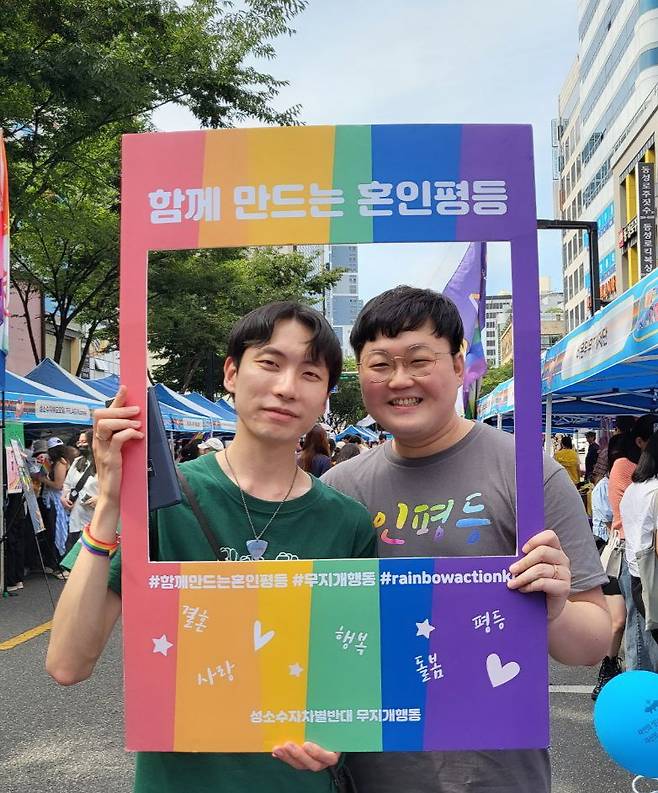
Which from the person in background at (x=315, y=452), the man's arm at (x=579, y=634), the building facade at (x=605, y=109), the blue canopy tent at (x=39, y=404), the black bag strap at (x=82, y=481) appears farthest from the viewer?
the building facade at (x=605, y=109)

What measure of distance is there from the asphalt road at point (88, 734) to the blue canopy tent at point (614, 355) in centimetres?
183

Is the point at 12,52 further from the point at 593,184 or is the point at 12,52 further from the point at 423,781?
the point at 593,184

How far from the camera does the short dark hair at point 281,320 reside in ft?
5.08

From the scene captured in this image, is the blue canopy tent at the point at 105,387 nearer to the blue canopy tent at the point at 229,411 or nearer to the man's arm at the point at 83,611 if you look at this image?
the blue canopy tent at the point at 229,411

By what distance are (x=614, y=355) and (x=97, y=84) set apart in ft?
21.3

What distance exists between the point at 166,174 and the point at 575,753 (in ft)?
12.1

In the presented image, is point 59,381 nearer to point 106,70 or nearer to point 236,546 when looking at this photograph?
point 106,70

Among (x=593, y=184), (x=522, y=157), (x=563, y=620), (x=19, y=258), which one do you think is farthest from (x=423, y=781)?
(x=593, y=184)

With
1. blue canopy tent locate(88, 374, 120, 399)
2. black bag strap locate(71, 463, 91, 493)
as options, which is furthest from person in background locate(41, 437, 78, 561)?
blue canopy tent locate(88, 374, 120, 399)

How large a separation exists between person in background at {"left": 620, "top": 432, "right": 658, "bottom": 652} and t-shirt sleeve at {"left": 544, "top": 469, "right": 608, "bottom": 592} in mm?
2798

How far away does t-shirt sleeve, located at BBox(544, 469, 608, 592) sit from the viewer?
5.41 ft

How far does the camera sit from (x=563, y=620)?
1.54 metres

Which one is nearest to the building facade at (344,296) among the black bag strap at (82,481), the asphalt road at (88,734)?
the asphalt road at (88,734)

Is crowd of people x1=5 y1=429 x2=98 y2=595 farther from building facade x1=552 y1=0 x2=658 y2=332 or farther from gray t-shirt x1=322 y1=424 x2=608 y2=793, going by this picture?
building facade x1=552 y1=0 x2=658 y2=332
